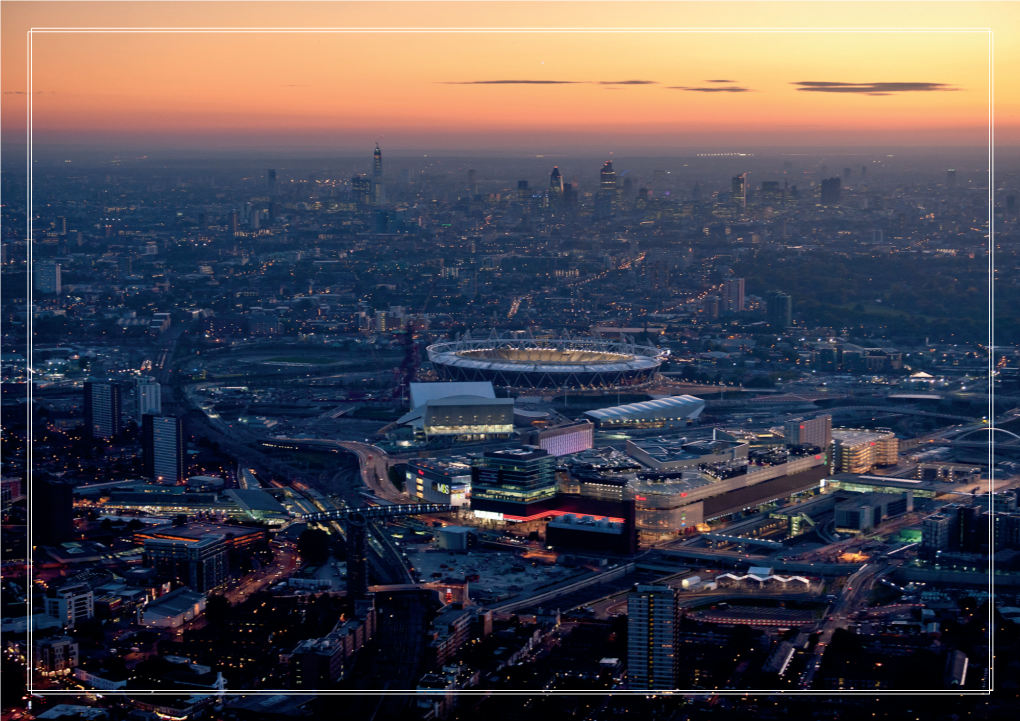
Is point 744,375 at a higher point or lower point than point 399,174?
lower

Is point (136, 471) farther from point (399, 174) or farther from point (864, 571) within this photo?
point (864, 571)

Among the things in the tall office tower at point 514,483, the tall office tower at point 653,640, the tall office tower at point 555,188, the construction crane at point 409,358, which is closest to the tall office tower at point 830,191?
the tall office tower at point 555,188

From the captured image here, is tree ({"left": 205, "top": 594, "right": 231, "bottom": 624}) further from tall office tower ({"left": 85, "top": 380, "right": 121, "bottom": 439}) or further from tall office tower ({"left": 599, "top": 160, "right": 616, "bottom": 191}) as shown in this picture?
tall office tower ({"left": 599, "top": 160, "right": 616, "bottom": 191})

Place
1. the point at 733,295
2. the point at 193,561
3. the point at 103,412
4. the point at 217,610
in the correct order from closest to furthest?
the point at 217,610
the point at 193,561
the point at 103,412
the point at 733,295

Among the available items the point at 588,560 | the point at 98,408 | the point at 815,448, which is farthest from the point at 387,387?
the point at 588,560

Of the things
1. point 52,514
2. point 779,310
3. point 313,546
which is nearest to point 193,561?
point 313,546

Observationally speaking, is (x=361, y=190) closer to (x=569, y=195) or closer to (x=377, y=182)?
(x=377, y=182)
